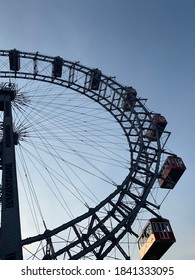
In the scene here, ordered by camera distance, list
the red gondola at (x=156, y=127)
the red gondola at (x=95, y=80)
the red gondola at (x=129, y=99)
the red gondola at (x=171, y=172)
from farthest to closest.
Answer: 1. the red gondola at (x=95, y=80)
2. the red gondola at (x=129, y=99)
3. the red gondola at (x=156, y=127)
4. the red gondola at (x=171, y=172)

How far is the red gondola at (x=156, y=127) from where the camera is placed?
108ft

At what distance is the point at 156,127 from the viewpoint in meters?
33.7

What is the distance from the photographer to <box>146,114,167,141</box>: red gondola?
32.9 m

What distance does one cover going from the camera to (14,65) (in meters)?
36.1

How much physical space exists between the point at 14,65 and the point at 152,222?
73.1ft

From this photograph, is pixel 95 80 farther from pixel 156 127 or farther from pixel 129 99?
pixel 156 127

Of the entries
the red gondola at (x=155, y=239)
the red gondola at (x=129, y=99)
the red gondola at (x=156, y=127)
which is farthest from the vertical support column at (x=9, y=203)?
the red gondola at (x=156, y=127)

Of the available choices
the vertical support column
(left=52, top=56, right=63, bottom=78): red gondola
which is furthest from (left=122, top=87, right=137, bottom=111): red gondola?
the vertical support column

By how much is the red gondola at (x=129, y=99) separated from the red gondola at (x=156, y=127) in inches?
111

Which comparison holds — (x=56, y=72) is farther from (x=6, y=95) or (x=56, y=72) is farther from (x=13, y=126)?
(x=13, y=126)

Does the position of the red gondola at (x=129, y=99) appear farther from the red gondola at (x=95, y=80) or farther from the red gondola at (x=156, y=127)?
the red gondola at (x=95, y=80)

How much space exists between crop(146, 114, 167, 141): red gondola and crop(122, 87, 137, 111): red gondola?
2817 millimetres

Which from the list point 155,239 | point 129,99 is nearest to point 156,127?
point 129,99
